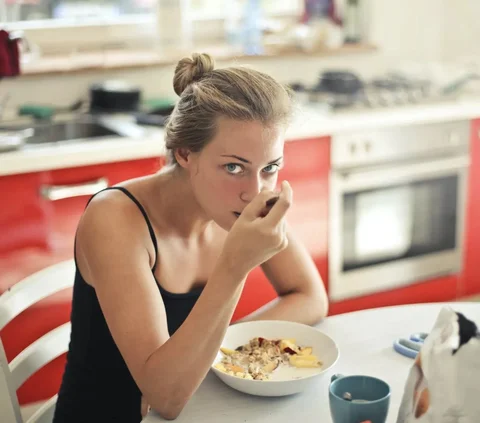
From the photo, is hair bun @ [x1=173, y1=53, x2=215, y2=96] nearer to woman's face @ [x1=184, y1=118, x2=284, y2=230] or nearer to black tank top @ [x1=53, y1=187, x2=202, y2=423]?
woman's face @ [x1=184, y1=118, x2=284, y2=230]

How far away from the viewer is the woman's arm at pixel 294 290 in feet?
4.69

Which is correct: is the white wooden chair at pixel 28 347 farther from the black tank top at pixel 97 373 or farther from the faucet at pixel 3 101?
the faucet at pixel 3 101

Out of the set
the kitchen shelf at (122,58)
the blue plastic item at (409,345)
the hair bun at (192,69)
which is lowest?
the blue plastic item at (409,345)

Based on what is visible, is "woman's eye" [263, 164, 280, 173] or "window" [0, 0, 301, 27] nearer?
"woman's eye" [263, 164, 280, 173]

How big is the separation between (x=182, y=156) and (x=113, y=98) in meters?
1.38

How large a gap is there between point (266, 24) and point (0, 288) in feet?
5.45

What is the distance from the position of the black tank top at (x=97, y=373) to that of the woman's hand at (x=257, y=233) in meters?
0.32

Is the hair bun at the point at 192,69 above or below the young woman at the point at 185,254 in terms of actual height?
above

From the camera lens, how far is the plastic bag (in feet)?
2.58

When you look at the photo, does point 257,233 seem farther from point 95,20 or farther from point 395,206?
A: point 95,20

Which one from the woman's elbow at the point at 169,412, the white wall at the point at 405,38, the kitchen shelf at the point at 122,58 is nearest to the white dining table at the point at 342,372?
the woman's elbow at the point at 169,412

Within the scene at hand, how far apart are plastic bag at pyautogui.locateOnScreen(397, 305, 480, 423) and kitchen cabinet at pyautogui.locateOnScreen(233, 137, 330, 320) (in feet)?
5.58

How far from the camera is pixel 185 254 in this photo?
1.46 meters

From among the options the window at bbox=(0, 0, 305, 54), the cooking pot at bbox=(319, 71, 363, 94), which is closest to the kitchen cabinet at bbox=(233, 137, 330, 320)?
the cooking pot at bbox=(319, 71, 363, 94)
